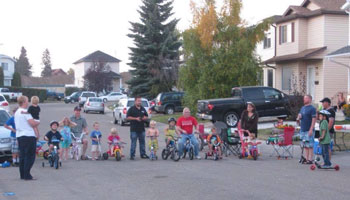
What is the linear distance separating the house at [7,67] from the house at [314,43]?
6359 cm

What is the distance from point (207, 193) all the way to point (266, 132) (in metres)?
12.6

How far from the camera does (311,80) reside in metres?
33.1

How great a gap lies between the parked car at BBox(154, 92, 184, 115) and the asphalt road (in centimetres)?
2134

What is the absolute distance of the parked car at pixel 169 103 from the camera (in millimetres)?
35750

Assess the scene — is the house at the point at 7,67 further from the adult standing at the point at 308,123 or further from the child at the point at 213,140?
the adult standing at the point at 308,123

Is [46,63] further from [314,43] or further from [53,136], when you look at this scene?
Result: [53,136]

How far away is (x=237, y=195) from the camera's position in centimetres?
916

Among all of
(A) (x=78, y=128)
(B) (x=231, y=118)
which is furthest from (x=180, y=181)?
(B) (x=231, y=118)

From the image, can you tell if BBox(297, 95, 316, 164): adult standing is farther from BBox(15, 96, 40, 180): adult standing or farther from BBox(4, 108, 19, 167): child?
BBox(4, 108, 19, 167): child

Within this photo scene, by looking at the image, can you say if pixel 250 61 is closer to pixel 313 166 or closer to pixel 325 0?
pixel 325 0

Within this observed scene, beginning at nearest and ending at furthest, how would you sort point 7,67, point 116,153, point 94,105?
point 116,153 < point 94,105 < point 7,67

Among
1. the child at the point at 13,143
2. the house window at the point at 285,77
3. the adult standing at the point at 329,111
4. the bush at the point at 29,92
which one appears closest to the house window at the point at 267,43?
the house window at the point at 285,77

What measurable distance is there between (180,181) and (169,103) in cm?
2513

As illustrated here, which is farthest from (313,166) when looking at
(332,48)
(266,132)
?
(332,48)
